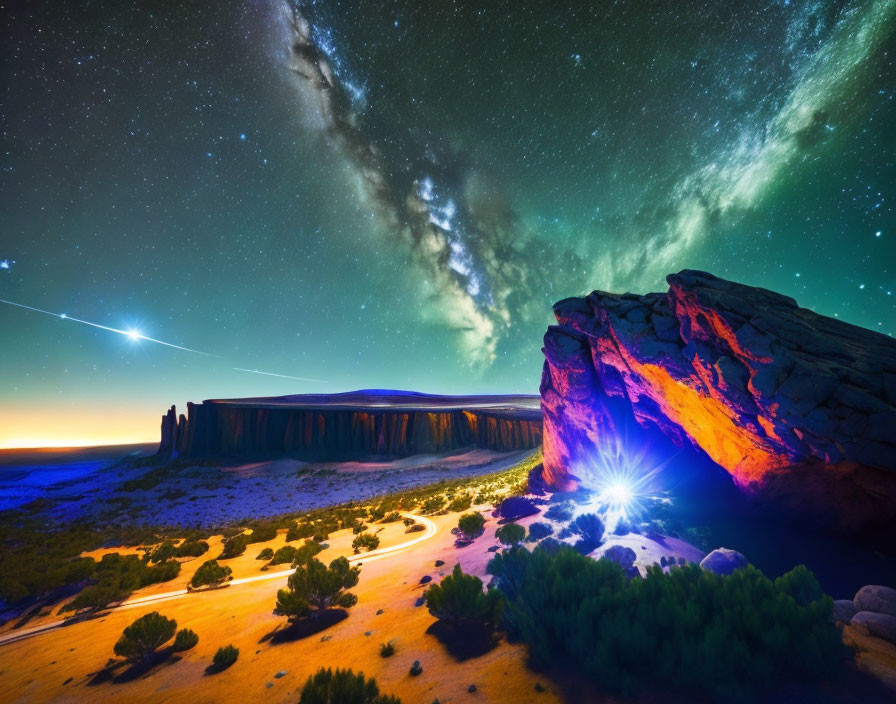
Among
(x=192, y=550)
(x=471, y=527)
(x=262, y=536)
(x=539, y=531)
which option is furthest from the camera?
(x=262, y=536)

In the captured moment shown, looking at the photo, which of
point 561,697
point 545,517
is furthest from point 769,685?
point 545,517

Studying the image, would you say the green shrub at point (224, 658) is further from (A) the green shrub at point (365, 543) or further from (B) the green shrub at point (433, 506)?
(B) the green shrub at point (433, 506)

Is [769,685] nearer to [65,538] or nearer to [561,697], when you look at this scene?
[561,697]

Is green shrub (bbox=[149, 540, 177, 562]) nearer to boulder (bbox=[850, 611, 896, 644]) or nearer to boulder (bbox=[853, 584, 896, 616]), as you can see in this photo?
boulder (bbox=[850, 611, 896, 644])

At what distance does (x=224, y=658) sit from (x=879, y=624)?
10154mm

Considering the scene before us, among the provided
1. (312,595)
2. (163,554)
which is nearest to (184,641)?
(312,595)

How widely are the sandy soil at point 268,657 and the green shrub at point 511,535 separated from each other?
70cm

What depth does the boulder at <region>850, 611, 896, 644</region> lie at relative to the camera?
14.3 feet

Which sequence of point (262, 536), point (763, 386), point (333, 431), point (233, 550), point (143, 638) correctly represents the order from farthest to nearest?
1. point (333, 431)
2. point (262, 536)
3. point (233, 550)
4. point (763, 386)
5. point (143, 638)

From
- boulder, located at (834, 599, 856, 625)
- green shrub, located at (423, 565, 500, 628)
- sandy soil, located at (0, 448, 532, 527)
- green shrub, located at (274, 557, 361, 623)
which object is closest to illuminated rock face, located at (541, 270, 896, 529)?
boulder, located at (834, 599, 856, 625)

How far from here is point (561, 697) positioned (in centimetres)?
354

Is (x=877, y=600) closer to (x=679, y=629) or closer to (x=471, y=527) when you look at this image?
(x=679, y=629)

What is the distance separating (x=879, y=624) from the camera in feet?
14.5

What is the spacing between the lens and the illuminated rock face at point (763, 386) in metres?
6.76
